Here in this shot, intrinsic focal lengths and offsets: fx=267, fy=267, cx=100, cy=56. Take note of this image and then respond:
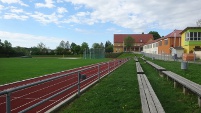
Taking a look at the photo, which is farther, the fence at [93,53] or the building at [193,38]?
the fence at [93,53]

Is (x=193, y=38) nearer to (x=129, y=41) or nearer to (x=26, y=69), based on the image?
(x=26, y=69)

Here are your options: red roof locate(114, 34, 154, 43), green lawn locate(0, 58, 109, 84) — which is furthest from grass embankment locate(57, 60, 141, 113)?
red roof locate(114, 34, 154, 43)

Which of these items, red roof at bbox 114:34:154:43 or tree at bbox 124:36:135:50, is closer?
tree at bbox 124:36:135:50

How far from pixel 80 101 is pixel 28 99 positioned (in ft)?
6.10

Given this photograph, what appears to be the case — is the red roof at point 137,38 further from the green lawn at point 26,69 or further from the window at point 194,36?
the green lawn at point 26,69

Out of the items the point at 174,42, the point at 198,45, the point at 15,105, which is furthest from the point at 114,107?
the point at 174,42

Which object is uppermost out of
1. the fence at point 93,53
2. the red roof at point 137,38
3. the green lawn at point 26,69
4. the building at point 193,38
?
the red roof at point 137,38

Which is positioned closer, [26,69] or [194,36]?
[26,69]

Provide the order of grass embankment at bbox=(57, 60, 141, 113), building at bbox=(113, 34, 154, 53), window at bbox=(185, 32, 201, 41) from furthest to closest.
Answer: building at bbox=(113, 34, 154, 53) → window at bbox=(185, 32, 201, 41) → grass embankment at bbox=(57, 60, 141, 113)

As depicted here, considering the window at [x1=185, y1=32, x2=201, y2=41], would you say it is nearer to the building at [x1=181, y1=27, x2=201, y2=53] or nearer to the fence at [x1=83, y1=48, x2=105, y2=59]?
the building at [x1=181, y1=27, x2=201, y2=53]

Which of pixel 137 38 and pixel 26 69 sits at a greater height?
pixel 137 38

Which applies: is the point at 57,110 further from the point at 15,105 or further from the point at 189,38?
the point at 189,38

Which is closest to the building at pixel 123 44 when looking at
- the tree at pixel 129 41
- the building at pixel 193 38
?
the tree at pixel 129 41

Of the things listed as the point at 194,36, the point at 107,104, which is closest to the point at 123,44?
the point at 194,36
